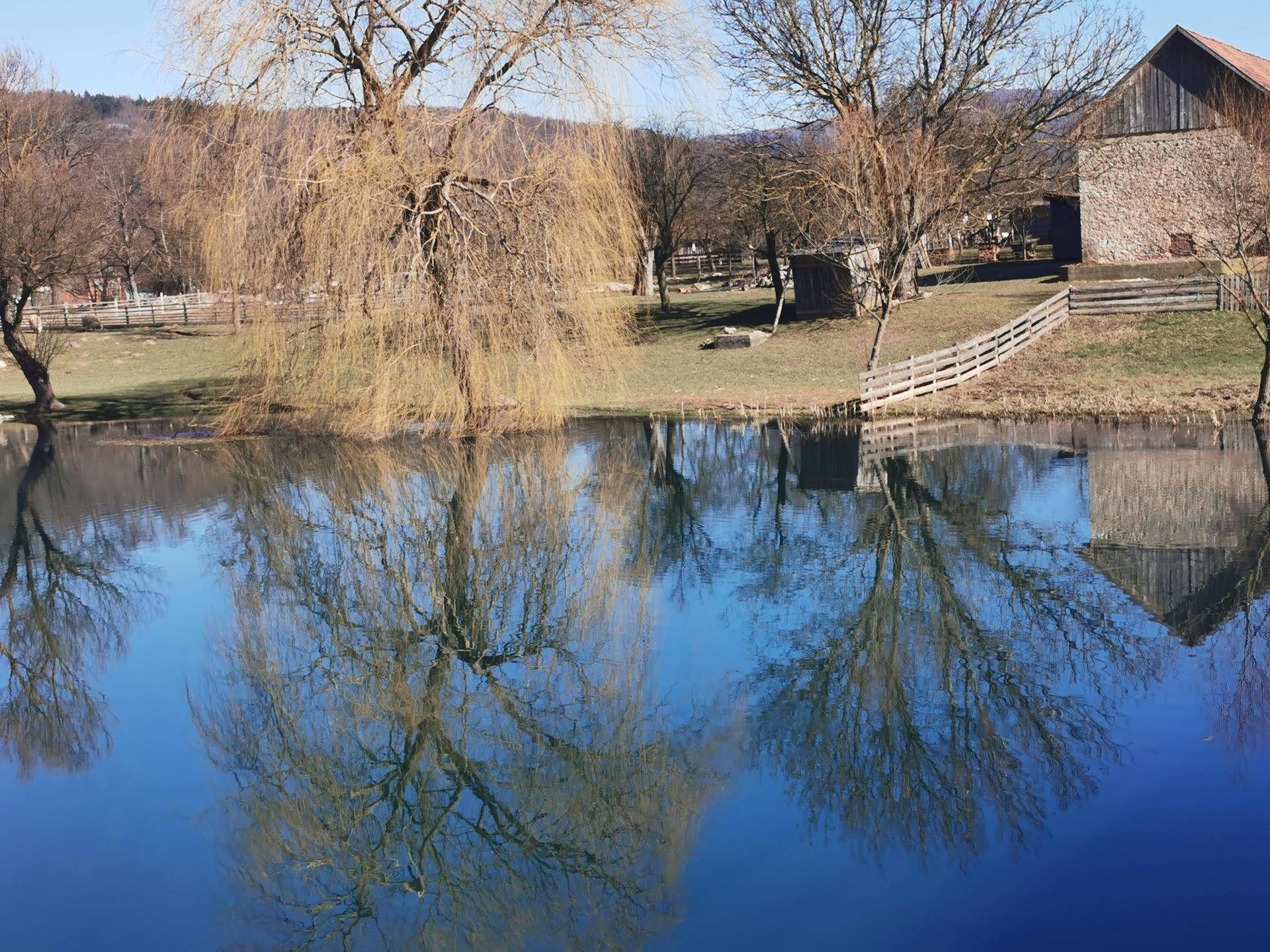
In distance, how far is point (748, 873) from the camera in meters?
7.71

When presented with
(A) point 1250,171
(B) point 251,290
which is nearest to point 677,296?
(A) point 1250,171

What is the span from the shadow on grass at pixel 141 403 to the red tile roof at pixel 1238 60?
27.7 metres

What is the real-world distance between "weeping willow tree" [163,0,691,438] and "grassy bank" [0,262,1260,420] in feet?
8.68

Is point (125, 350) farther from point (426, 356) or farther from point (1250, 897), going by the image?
point (1250, 897)

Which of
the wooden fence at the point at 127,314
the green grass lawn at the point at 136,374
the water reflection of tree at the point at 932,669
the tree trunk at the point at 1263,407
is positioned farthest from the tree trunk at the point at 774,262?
the water reflection of tree at the point at 932,669

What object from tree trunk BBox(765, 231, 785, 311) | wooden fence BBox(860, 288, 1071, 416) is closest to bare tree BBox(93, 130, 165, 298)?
tree trunk BBox(765, 231, 785, 311)

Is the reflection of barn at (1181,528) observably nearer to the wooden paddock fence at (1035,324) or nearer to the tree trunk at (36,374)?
the wooden paddock fence at (1035,324)

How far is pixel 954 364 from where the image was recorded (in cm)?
2827

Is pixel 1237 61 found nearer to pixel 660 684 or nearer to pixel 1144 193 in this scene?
pixel 1144 193

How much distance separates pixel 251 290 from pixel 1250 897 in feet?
66.6

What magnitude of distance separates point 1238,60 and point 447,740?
112ft

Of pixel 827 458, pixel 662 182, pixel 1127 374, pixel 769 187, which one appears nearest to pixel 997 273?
pixel 769 187

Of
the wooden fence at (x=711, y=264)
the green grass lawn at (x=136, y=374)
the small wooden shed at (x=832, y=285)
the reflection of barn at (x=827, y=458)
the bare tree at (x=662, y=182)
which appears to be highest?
the bare tree at (x=662, y=182)

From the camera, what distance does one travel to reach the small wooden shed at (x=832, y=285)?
37.6 metres
